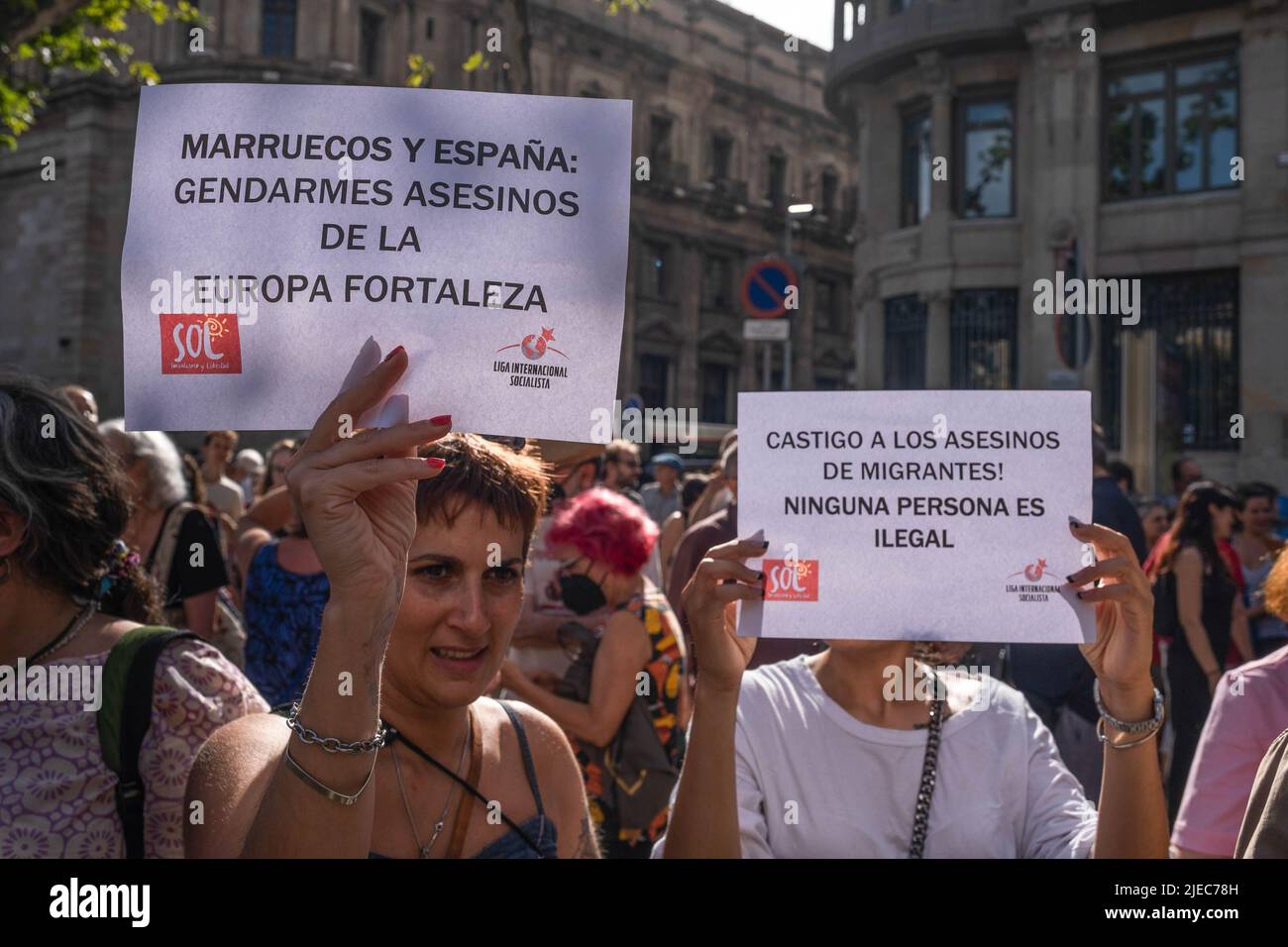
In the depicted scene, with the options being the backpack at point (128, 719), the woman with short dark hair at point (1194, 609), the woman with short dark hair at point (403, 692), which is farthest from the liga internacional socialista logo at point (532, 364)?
the woman with short dark hair at point (1194, 609)

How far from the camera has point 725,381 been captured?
45.4 m

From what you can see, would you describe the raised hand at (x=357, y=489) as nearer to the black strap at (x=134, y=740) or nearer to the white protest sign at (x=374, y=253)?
the white protest sign at (x=374, y=253)

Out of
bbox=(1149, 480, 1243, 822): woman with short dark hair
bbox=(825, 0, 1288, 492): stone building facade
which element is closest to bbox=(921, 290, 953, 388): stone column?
bbox=(825, 0, 1288, 492): stone building facade

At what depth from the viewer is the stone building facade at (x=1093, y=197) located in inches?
767

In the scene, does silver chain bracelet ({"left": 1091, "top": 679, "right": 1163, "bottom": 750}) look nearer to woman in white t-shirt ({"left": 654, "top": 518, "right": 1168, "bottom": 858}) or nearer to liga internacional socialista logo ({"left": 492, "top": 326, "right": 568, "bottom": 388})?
woman in white t-shirt ({"left": 654, "top": 518, "right": 1168, "bottom": 858})

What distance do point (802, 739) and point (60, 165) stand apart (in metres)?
35.0

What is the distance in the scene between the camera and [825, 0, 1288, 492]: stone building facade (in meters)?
19.5

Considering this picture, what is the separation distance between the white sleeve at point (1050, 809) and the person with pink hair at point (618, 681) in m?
1.71

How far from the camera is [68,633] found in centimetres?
240

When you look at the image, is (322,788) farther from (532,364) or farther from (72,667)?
(72,667)

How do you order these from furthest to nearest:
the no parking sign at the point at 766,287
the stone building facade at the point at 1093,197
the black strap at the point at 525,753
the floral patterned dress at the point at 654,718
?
the stone building facade at the point at 1093,197, the no parking sign at the point at 766,287, the floral patterned dress at the point at 654,718, the black strap at the point at 525,753
